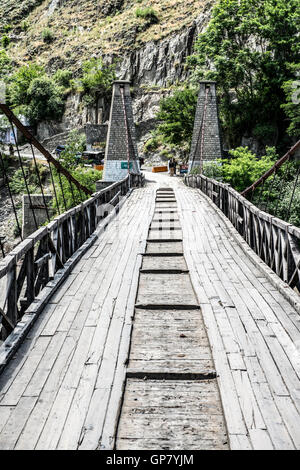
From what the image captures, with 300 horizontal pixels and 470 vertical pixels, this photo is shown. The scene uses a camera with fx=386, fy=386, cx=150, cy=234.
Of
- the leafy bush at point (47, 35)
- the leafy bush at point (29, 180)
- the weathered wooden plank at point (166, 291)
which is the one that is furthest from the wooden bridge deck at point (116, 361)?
the leafy bush at point (47, 35)

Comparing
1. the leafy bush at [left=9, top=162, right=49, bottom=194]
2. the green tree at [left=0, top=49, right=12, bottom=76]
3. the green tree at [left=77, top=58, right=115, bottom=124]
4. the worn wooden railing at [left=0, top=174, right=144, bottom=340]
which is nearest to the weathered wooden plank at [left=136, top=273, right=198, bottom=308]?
the worn wooden railing at [left=0, top=174, right=144, bottom=340]

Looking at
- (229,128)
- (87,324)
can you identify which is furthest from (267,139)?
(87,324)

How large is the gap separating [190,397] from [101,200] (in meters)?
7.24

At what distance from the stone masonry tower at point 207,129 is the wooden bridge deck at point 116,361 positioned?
1637 cm

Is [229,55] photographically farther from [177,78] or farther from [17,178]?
[17,178]

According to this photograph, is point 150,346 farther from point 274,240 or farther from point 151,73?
point 151,73

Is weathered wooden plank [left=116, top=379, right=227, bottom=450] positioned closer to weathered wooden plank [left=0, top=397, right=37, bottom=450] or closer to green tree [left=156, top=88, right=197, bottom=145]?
weathered wooden plank [left=0, top=397, right=37, bottom=450]

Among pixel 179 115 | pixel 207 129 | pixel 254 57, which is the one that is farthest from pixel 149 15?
pixel 207 129

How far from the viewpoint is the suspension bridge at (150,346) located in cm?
232

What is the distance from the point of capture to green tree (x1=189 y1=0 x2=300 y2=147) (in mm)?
26217

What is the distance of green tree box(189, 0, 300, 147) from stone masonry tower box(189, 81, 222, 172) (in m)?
6.92

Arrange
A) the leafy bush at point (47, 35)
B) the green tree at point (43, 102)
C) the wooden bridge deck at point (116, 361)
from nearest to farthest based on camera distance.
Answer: the wooden bridge deck at point (116, 361)
the green tree at point (43, 102)
the leafy bush at point (47, 35)

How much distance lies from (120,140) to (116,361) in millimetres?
17905

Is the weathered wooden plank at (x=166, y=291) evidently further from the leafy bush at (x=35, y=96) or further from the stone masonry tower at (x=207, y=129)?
the leafy bush at (x=35, y=96)
